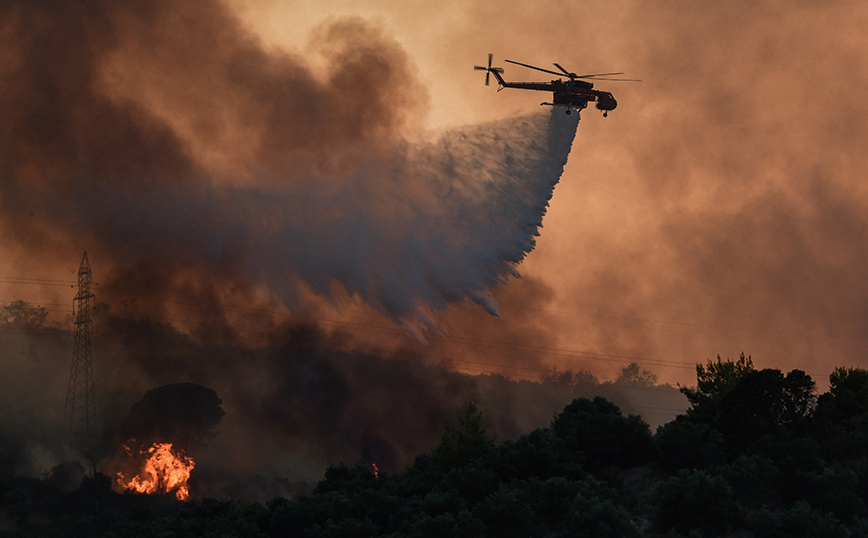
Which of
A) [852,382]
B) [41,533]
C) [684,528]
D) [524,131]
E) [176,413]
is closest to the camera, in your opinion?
[684,528]

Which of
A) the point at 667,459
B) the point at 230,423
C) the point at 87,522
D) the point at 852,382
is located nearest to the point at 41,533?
the point at 87,522

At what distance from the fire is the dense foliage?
236 feet

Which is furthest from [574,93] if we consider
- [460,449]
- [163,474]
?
[163,474]

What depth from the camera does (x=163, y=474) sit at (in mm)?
126250

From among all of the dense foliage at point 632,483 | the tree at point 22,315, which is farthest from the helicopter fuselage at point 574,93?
the tree at point 22,315

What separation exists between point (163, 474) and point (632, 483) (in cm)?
9676

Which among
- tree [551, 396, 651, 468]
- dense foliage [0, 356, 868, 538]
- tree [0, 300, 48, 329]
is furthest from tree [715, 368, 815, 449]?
tree [0, 300, 48, 329]

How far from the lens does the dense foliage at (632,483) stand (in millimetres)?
39250

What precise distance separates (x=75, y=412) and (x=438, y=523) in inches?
4460

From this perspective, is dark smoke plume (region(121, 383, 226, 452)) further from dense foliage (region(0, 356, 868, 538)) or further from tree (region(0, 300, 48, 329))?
dense foliage (region(0, 356, 868, 538))

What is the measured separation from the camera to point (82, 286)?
114562 mm

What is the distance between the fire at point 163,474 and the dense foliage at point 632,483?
71.8 meters

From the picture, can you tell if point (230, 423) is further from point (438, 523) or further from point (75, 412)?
point (438, 523)

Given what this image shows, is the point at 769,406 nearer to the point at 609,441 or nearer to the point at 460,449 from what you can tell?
the point at 609,441
